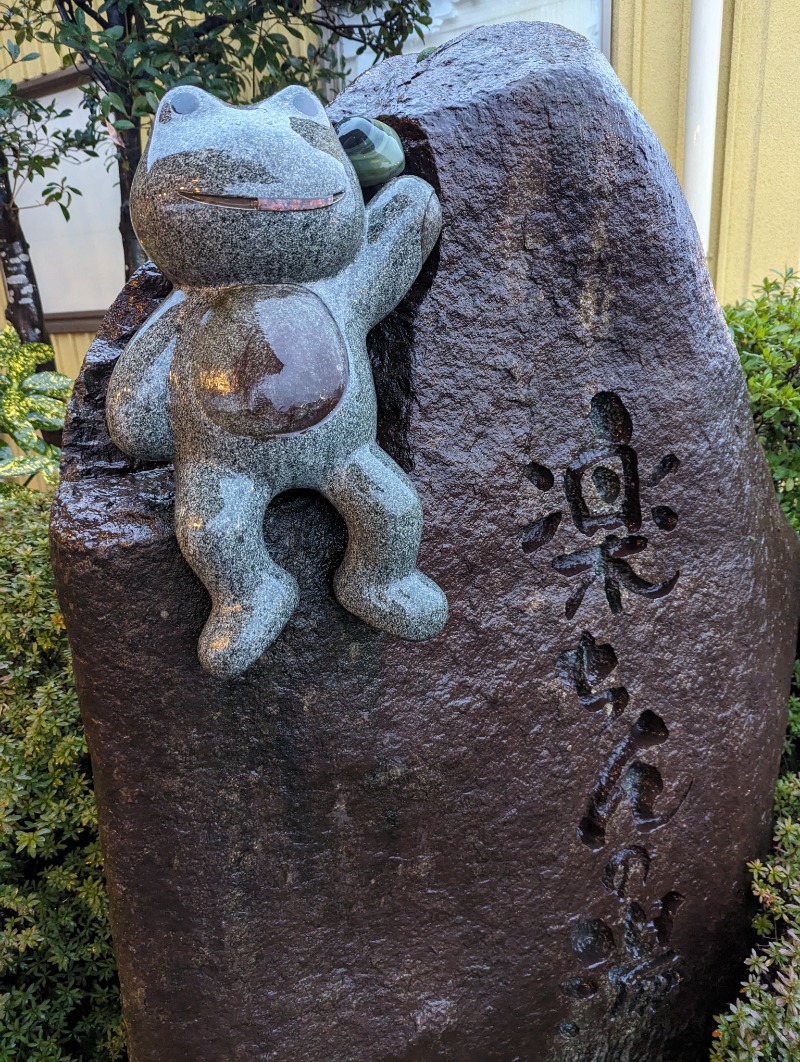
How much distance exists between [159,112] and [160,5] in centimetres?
253

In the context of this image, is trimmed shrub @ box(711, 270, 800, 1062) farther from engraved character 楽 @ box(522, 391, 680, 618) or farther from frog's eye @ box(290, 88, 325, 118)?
frog's eye @ box(290, 88, 325, 118)

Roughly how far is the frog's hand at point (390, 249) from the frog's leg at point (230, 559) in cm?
35

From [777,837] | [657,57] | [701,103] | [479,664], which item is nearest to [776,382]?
[777,837]

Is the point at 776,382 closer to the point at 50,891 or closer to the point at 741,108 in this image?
the point at 741,108

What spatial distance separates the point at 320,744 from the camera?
4.96ft

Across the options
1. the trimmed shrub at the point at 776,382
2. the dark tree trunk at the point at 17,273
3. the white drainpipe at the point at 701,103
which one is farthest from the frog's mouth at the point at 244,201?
the dark tree trunk at the point at 17,273

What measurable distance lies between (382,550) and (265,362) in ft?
1.16

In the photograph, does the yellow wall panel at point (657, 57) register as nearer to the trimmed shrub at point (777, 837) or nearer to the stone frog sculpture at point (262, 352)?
the trimmed shrub at point (777, 837)

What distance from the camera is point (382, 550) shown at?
130 centimetres

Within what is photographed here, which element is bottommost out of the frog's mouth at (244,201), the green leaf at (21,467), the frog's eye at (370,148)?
the green leaf at (21,467)

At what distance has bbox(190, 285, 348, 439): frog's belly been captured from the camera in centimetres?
116

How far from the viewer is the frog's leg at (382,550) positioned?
4.16 ft

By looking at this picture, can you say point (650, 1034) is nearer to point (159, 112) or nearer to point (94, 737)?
point (94, 737)

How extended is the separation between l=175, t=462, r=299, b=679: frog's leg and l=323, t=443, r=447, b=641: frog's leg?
134 millimetres
